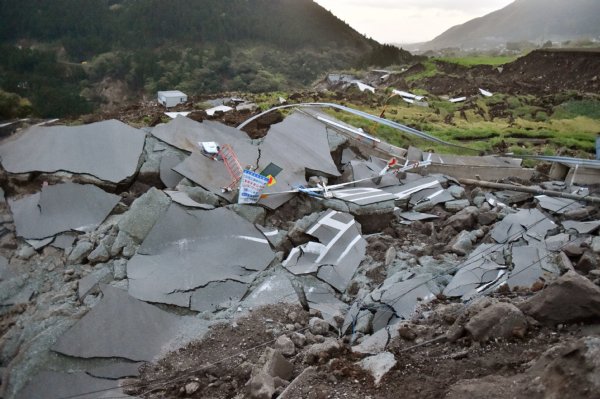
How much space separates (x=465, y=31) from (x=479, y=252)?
498 feet

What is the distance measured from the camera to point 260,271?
5.53m

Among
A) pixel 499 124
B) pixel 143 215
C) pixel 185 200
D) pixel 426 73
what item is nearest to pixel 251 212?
pixel 185 200

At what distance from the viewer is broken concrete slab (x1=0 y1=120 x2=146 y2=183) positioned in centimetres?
648

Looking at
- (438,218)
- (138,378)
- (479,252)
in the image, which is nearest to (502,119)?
(438,218)

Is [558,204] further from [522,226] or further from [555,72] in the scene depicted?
[555,72]

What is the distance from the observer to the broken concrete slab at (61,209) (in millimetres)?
5668

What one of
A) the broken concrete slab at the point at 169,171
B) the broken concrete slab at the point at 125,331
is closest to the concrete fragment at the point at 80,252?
the broken concrete slab at the point at 125,331

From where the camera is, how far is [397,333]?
419 cm

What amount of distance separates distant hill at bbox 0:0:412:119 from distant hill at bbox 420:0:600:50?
37.9m

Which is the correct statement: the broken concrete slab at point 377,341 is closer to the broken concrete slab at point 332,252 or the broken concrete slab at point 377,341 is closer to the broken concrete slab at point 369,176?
Answer: the broken concrete slab at point 332,252

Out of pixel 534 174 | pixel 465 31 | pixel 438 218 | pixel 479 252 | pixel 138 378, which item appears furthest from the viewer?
pixel 465 31

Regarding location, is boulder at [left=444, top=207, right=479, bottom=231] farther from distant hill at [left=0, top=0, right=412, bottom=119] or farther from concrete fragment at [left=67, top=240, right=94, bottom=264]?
distant hill at [left=0, top=0, right=412, bottom=119]

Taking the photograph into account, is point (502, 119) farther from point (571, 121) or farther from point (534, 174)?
point (534, 174)

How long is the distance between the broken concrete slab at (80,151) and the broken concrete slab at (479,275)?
475cm
